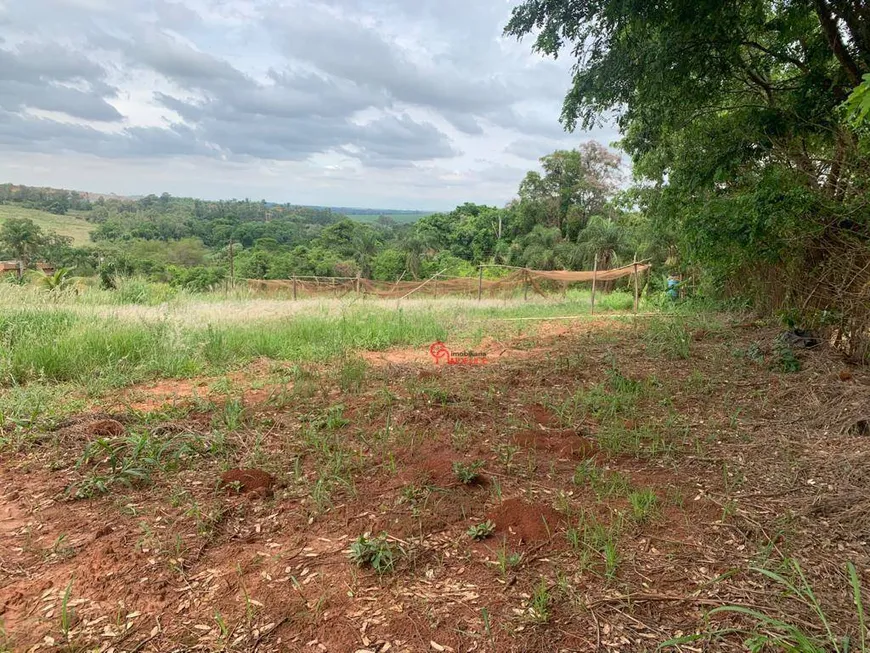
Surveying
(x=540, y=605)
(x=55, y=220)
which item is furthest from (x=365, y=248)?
(x=55, y=220)

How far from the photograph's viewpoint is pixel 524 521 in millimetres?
1967

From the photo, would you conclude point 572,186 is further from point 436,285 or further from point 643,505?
point 643,505

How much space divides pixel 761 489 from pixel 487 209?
31.6 metres

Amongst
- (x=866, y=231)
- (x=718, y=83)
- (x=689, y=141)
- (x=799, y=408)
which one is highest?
(x=718, y=83)

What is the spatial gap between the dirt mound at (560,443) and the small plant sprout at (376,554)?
1.21 metres

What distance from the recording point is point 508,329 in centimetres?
709

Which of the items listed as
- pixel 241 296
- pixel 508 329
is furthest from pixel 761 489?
pixel 241 296

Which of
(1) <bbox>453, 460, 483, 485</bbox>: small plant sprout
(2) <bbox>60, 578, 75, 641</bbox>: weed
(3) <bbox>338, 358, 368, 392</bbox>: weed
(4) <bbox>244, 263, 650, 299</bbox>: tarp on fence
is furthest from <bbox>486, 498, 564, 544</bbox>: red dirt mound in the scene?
(4) <bbox>244, 263, 650, 299</bbox>: tarp on fence

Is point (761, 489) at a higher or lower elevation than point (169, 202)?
lower

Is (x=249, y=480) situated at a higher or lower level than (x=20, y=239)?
lower

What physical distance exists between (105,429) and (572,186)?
81.3ft

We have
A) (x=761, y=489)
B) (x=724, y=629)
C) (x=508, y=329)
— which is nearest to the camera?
(x=724, y=629)

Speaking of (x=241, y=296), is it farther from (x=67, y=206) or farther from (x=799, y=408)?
(x=67, y=206)

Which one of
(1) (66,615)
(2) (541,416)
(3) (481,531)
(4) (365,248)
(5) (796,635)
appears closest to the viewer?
(5) (796,635)
